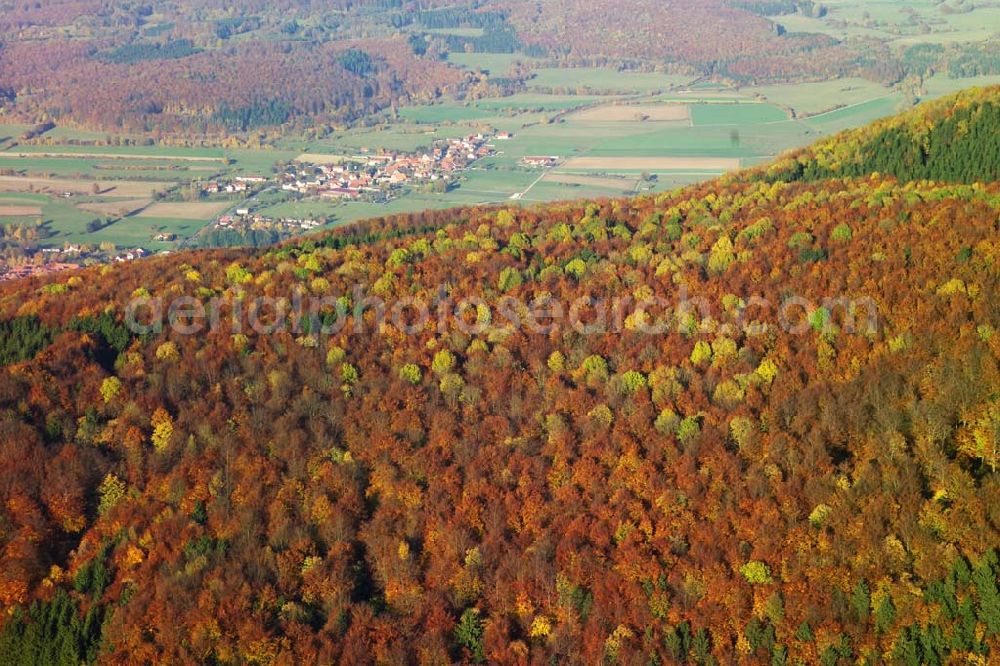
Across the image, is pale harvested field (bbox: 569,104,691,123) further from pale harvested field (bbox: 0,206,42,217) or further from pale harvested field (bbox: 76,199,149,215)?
pale harvested field (bbox: 0,206,42,217)

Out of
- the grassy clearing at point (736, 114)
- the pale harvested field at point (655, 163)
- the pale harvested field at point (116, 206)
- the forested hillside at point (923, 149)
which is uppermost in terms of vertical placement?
the forested hillside at point (923, 149)

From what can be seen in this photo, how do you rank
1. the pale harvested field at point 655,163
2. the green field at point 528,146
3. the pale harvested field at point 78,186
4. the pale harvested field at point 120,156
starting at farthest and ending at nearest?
the pale harvested field at point 120,156 < the pale harvested field at point 655,163 < the pale harvested field at point 78,186 < the green field at point 528,146

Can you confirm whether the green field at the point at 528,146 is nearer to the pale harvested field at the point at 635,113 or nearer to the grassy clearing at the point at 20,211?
the pale harvested field at the point at 635,113

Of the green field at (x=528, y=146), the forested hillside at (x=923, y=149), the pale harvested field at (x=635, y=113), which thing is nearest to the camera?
the forested hillside at (x=923, y=149)

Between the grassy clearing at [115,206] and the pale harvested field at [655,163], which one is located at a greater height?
the grassy clearing at [115,206]

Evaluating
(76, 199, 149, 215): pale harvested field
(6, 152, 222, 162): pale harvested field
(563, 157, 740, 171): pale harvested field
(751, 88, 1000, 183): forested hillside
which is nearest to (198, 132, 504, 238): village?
(76, 199, 149, 215): pale harvested field

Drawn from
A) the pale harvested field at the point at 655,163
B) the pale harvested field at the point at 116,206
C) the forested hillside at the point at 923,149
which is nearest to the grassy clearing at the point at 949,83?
the pale harvested field at the point at 655,163

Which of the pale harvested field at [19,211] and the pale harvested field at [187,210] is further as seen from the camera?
the pale harvested field at [19,211]
